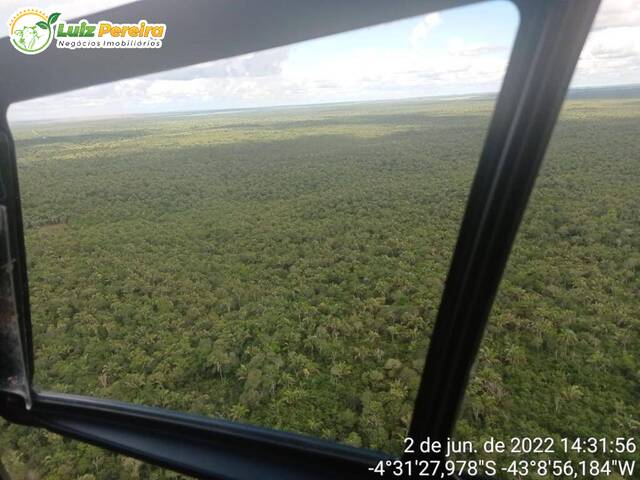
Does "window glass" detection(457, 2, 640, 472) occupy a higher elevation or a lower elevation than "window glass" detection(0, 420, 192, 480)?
higher

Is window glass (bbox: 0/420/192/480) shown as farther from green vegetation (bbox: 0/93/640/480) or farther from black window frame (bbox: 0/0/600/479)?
black window frame (bbox: 0/0/600/479)

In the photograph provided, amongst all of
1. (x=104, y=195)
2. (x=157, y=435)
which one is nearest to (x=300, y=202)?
(x=104, y=195)

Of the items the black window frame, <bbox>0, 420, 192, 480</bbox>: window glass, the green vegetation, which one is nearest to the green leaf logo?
the black window frame

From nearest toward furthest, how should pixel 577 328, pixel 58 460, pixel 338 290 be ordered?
pixel 58 460, pixel 577 328, pixel 338 290

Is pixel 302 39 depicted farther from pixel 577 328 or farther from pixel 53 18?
pixel 577 328

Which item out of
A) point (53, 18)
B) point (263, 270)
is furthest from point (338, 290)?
point (53, 18)

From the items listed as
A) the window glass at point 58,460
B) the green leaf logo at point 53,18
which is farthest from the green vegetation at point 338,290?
the green leaf logo at point 53,18

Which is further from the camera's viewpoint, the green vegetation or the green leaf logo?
the green vegetation
